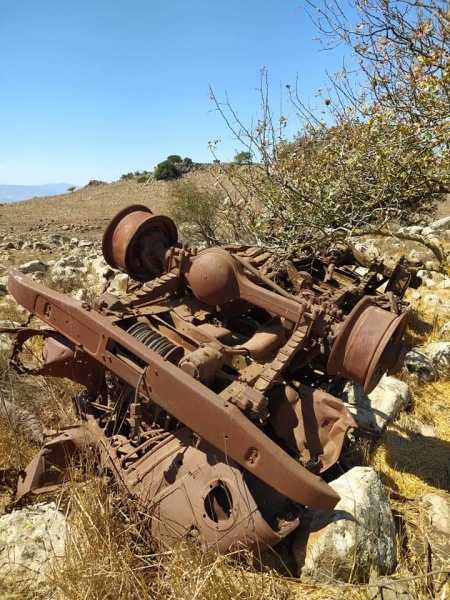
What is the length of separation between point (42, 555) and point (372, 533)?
2152mm

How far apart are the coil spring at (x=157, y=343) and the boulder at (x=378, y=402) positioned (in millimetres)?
2139

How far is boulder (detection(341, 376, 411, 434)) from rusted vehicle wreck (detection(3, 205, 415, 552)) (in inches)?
20.4

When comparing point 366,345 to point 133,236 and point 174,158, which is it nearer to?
point 133,236

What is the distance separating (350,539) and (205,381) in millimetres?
1368

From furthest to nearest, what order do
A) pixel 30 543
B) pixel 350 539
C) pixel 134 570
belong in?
pixel 30 543, pixel 350 539, pixel 134 570

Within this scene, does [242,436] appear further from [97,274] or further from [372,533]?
[97,274]

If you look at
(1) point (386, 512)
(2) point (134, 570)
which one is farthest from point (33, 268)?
(1) point (386, 512)

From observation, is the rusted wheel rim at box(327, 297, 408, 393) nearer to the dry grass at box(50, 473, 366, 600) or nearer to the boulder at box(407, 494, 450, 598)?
the boulder at box(407, 494, 450, 598)

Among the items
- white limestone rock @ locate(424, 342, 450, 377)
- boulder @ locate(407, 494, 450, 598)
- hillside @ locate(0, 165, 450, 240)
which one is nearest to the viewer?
boulder @ locate(407, 494, 450, 598)

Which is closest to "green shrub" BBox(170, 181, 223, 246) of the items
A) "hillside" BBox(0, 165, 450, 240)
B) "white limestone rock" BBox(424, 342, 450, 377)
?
"hillside" BBox(0, 165, 450, 240)

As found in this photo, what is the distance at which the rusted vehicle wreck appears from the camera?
2.88m

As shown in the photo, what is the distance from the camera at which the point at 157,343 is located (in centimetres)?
339

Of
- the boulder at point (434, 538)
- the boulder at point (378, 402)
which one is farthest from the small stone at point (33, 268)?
the boulder at point (434, 538)

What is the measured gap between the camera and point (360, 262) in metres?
5.68
